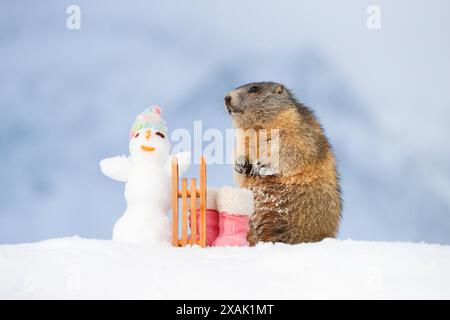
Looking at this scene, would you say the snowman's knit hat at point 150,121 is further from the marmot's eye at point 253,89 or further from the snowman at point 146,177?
the marmot's eye at point 253,89

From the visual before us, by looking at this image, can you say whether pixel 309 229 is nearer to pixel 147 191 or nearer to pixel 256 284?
pixel 147 191

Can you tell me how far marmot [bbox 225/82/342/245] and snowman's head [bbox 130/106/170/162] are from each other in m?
1.04

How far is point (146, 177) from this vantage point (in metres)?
5.61

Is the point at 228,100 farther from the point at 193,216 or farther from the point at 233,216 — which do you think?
the point at 193,216

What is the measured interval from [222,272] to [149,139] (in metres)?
1.88

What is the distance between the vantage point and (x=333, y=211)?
636cm

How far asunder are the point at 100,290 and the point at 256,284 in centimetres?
100

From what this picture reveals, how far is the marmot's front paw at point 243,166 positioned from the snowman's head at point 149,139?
0.97m

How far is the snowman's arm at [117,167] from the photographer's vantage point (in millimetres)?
5793

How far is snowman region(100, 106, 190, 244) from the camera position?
5457 millimetres

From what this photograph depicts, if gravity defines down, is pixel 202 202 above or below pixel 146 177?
below

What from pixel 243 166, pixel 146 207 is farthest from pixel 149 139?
pixel 243 166

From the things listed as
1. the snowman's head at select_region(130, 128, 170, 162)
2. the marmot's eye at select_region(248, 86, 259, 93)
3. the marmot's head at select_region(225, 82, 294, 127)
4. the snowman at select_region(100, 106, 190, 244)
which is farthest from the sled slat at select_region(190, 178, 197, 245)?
the marmot's eye at select_region(248, 86, 259, 93)
